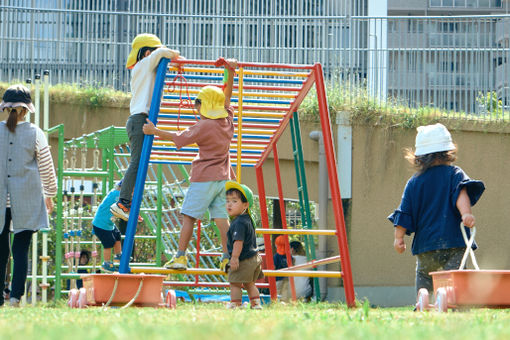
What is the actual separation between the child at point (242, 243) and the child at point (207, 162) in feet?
0.62

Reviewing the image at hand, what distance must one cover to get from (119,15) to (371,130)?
15.6 ft

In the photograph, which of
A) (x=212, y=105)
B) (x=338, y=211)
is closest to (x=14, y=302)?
(x=212, y=105)

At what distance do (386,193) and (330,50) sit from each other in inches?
104

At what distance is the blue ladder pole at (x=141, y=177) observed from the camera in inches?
264

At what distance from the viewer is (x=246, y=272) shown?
6.62 meters

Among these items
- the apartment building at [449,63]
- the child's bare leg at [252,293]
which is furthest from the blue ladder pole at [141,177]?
the apartment building at [449,63]

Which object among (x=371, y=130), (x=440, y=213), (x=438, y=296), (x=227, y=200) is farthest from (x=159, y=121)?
(x=371, y=130)

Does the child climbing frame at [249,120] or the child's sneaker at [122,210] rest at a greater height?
the child climbing frame at [249,120]

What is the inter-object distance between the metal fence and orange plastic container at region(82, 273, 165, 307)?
8.02 m

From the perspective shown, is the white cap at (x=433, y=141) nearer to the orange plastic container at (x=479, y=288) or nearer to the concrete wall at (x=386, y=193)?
the orange plastic container at (x=479, y=288)

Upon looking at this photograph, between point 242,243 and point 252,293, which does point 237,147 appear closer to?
point 242,243

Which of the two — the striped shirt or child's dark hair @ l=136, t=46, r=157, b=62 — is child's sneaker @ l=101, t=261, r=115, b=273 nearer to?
the striped shirt

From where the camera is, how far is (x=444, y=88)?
1394 cm

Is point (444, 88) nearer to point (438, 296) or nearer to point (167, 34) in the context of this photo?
point (167, 34)
